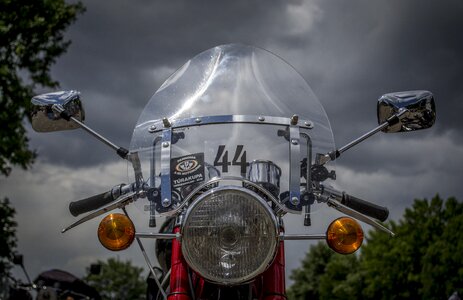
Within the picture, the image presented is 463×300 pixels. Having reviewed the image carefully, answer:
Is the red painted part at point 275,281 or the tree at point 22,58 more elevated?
the tree at point 22,58

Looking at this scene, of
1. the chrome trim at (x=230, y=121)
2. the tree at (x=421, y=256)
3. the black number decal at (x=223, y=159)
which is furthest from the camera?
the tree at (x=421, y=256)

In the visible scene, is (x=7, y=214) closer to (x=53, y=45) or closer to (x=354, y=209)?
(x=53, y=45)

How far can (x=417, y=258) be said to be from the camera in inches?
1788

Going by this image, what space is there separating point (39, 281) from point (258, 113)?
6.37 m

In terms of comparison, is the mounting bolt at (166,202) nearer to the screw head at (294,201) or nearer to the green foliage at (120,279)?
the screw head at (294,201)

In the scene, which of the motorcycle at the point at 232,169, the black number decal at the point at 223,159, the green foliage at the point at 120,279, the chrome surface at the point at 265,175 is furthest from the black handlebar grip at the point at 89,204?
the green foliage at the point at 120,279

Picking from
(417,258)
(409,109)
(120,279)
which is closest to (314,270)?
(120,279)

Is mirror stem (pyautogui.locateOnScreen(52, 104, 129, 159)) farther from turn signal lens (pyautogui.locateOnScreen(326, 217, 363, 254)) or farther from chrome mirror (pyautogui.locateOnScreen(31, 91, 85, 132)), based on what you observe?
turn signal lens (pyautogui.locateOnScreen(326, 217, 363, 254))

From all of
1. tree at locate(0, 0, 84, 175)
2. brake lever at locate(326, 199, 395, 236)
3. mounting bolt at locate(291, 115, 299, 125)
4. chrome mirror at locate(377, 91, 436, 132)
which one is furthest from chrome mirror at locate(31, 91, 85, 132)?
tree at locate(0, 0, 84, 175)

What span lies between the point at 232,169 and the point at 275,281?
490mm

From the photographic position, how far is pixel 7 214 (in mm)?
14070

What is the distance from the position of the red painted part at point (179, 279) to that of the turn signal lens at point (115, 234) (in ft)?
0.65

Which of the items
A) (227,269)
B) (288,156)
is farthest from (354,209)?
(227,269)

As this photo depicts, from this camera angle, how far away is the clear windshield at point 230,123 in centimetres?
275
